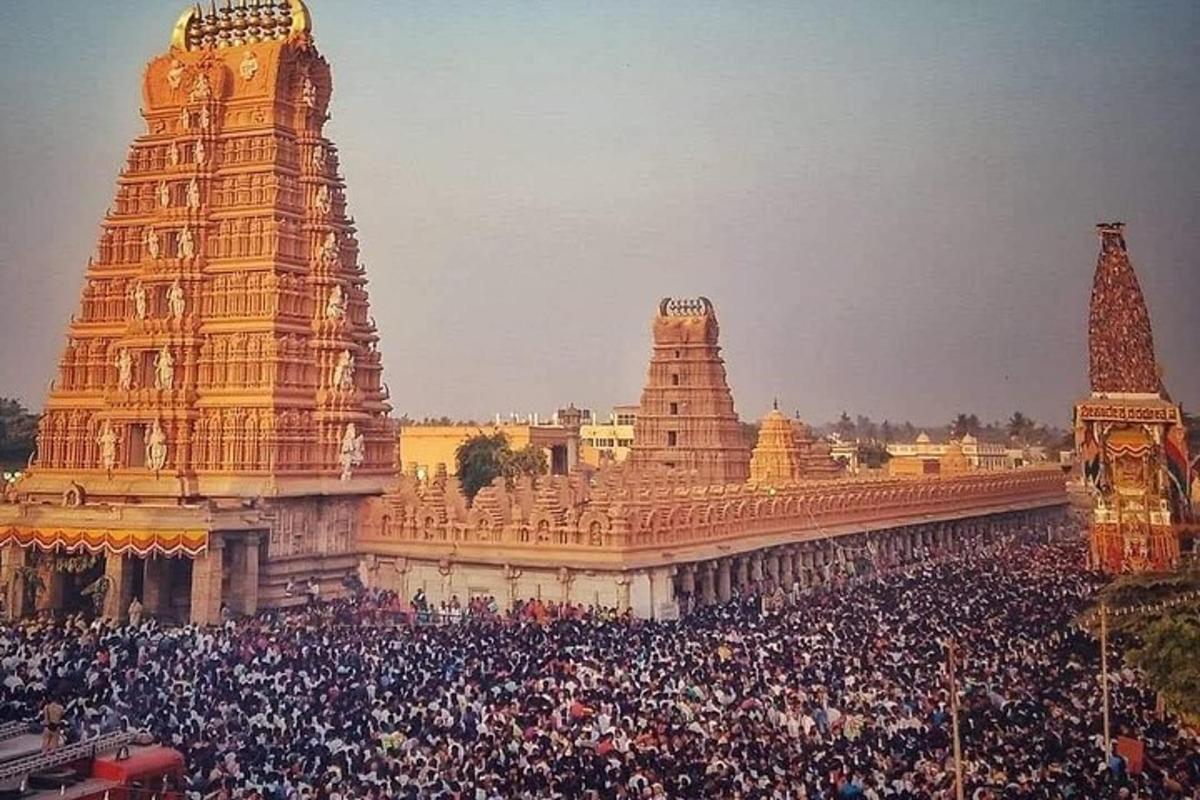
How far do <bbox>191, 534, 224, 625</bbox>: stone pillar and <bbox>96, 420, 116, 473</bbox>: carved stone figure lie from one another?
10.6 feet

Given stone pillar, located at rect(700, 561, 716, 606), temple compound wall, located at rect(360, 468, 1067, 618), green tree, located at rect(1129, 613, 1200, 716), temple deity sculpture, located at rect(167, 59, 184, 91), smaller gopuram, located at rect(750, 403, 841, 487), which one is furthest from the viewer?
smaller gopuram, located at rect(750, 403, 841, 487)

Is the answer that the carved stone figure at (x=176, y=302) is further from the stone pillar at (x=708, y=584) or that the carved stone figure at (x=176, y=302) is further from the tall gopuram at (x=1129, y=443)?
the tall gopuram at (x=1129, y=443)

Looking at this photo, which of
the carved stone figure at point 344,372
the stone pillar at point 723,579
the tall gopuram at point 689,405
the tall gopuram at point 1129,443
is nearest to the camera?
the tall gopuram at point 1129,443

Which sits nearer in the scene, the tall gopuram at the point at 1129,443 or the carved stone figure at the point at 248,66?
the tall gopuram at the point at 1129,443

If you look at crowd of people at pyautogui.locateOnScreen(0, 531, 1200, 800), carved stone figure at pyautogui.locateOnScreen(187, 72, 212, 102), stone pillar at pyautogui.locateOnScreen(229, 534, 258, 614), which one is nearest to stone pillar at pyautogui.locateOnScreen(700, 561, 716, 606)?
crowd of people at pyautogui.locateOnScreen(0, 531, 1200, 800)

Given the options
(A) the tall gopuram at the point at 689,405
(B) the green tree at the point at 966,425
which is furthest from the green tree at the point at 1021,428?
(A) the tall gopuram at the point at 689,405

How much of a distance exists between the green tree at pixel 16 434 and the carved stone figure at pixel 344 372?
443 cm

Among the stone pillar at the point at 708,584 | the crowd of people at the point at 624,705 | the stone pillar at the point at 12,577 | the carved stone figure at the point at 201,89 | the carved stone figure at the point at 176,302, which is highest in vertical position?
the carved stone figure at the point at 201,89

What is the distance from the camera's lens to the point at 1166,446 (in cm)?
1661

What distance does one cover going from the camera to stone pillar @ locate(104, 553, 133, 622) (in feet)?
55.0

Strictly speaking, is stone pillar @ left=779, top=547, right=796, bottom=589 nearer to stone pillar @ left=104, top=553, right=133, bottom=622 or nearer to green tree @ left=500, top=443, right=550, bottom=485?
green tree @ left=500, top=443, right=550, bottom=485

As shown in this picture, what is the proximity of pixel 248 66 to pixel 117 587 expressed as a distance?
28.5 ft

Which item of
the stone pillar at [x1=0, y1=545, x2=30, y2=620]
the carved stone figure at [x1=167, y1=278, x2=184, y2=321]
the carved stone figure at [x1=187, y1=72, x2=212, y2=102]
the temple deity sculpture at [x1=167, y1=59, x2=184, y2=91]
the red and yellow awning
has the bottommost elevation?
the stone pillar at [x1=0, y1=545, x2=30, y2=620]

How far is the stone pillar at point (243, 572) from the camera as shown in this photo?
1783cm
